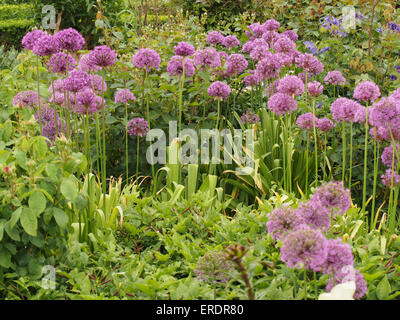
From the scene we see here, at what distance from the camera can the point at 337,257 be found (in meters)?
1.36

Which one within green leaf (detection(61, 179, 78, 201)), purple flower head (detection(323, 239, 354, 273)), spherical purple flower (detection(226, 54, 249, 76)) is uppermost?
spherical purple flower (detection(226, 54, 249, 76))

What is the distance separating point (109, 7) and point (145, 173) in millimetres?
5013

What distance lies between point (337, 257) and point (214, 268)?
0.56 metres

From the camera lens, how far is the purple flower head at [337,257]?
1.35m

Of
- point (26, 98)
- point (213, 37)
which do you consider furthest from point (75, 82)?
point (213, 37)

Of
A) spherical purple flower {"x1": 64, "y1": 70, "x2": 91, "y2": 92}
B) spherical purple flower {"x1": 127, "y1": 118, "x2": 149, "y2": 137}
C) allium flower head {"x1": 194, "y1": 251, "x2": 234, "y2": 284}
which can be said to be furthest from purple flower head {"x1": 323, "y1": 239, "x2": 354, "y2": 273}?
spherical purple flower {"x1": 127, "y1": 118, "x2": 149, "y2": 137}

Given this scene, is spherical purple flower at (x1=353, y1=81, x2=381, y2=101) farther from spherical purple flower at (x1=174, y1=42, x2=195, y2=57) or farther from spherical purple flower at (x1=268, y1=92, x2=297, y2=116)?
spherical purple flower at (x1=174, y1=42, x2=195, y2=57)

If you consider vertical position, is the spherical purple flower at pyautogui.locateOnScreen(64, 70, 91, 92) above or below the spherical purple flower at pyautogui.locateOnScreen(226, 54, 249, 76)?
below

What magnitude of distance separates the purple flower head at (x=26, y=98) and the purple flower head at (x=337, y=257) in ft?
6.81

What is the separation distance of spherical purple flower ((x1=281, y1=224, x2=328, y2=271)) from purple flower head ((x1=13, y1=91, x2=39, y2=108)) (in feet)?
6.69

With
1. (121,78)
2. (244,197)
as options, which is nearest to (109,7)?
(121,78)

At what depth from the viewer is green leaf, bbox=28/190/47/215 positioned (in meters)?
1.70

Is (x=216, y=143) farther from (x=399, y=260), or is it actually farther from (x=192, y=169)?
(x=399, y=260)
